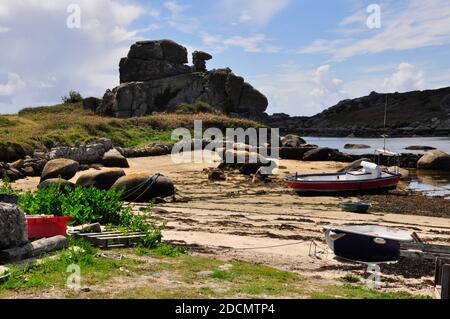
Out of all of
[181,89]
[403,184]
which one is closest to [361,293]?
[403,184]

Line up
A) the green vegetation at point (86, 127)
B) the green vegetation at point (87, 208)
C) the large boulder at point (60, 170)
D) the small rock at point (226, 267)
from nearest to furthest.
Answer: the small rock at point (226, 267) < the green vegetation at point (87, 208) < the large boulder at point (60, 170) < the green vegetation at point (86, 127)

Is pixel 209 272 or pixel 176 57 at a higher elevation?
pixel 176 57

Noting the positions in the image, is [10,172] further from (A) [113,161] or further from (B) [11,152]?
(A) [113,161]

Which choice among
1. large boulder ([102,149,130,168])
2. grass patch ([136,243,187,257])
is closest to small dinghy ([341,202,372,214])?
grass patch ([136,243,187,257])

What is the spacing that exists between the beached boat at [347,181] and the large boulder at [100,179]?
32.7 feet

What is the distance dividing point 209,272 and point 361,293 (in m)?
3.07

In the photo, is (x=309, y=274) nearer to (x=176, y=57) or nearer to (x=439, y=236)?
(x=439, y=236)

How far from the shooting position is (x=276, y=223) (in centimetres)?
1903

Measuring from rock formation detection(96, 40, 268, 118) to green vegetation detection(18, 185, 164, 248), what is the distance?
52.7 m

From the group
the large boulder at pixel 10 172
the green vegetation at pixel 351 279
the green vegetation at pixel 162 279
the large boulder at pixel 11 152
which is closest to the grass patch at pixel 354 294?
the green vegetation at pixel 162 279

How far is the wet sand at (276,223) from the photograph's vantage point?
1251 cm

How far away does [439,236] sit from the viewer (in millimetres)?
17453

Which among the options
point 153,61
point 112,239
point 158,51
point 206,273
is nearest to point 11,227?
point 112,239

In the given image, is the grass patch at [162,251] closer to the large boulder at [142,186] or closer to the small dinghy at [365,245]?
the small dinghy at [365,245]
